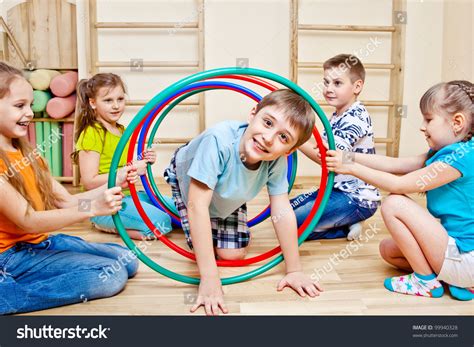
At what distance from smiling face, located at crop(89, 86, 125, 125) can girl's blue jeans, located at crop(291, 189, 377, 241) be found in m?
0.86

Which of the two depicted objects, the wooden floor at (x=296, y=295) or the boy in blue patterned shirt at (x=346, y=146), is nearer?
the wooden floor at (x=296, y=295)

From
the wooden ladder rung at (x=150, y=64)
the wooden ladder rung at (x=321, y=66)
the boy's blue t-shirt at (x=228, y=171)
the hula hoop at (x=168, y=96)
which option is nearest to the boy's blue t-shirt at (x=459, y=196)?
the hula hoop at (x=168, y=96)

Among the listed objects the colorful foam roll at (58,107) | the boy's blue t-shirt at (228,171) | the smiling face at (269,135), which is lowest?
the boy's blue t-shirt at (228,171)

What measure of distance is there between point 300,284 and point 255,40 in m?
2.06

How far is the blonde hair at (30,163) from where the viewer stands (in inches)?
55.3

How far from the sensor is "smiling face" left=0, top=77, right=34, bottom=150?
55.2 inches

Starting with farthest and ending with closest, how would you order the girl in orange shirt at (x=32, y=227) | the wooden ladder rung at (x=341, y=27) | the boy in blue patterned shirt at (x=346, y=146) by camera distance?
the wooden ladder rung at (x=341, y=27) < the boy in blue patterned shirt at (x=346, y=146) < the girl in orange shirt at (x=32, y=227)

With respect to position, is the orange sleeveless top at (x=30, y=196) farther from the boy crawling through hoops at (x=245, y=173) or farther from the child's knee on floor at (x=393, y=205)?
the child's knee on floor at (x=393, y=205)

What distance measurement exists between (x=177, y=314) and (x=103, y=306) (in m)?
0.22

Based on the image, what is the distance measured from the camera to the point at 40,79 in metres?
3.00

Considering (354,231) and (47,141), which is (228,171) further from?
(47,141)

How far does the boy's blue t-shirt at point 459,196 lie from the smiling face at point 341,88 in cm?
68

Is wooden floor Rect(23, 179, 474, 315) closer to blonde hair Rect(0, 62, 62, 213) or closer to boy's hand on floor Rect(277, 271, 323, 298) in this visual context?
boy's hand on floor Rect(277, 271, 323, 298)

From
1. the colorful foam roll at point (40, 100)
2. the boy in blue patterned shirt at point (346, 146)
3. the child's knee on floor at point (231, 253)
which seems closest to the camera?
the child's knee on floor at point (231, 253)
